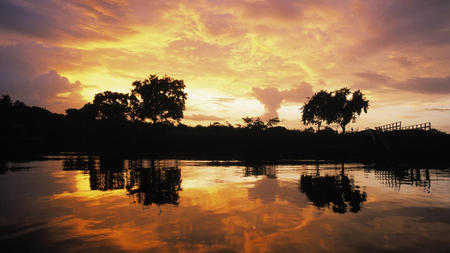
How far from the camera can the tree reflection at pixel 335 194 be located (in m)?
9.98

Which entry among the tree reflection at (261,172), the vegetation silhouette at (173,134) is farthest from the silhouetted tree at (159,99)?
the tree reflection at (261,172)

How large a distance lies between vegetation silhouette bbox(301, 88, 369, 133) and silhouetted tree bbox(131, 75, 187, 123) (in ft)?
124

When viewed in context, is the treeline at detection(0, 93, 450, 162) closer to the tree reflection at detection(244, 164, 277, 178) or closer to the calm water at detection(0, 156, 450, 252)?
the tree reflection at detection(244, 164, 277, 178)

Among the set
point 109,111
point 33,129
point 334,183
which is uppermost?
point 109,111

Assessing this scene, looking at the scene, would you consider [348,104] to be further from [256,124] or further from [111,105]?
[111,105]

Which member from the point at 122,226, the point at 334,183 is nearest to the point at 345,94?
the point at 334,183

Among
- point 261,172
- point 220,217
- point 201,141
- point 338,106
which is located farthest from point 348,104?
point 220,217

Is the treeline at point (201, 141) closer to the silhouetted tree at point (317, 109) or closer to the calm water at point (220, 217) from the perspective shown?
the silhouetted tree at point (317, 109)

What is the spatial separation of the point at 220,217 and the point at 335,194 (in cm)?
642

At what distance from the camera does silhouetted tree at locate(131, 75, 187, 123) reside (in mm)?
65812

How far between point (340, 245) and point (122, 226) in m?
5.82

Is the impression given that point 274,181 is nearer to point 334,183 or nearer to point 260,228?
point 334,183

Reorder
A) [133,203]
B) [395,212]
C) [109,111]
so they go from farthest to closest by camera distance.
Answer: [109,111] < [133,203] < [395,212]

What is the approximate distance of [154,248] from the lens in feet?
19.8
